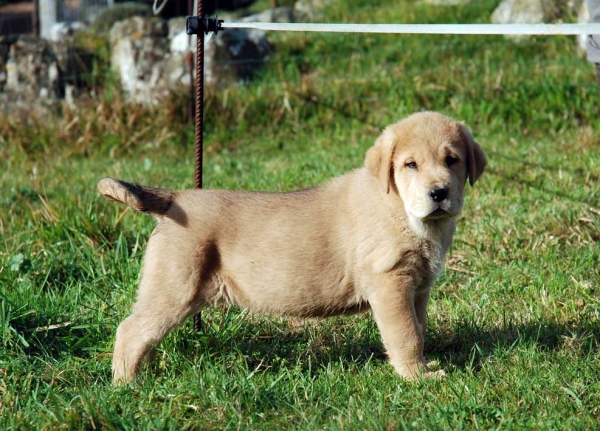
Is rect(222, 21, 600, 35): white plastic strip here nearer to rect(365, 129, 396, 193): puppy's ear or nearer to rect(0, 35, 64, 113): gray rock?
rect(365, 129, 396, 193): puppy's ear

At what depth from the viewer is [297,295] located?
395 cm

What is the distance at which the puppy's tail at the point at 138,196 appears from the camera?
383 centimetres

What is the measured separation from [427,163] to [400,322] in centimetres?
76

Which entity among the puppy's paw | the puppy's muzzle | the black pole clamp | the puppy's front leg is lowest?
the puppy's paw

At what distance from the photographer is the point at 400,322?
3814 mm

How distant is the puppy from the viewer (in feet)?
12.5

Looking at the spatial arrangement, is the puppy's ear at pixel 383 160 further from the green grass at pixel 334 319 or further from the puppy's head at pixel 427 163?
the green grass at pixel 334 319

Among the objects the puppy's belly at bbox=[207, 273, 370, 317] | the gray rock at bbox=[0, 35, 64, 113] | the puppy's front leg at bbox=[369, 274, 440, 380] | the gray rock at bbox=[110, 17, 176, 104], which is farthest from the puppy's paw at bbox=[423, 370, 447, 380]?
the gray rock at bbox=[0, 35, 64, 113]

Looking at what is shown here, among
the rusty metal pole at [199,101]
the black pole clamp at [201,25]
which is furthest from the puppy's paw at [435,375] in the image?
the black pole clamp at [201,25]

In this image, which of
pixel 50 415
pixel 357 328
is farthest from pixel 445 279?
pixel 50 415

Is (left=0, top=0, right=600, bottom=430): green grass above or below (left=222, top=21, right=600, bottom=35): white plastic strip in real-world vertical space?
below

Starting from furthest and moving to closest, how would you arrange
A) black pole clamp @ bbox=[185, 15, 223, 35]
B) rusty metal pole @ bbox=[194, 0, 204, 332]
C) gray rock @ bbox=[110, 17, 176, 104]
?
gray rock @ bbox=[110, 17, 176, 104]
rusty metal pole @ bbox=[194, 0, 204, 332]
black pole clamp @ bbox=[185, 15, 223, 35]

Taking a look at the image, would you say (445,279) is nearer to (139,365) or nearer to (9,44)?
(139,365)

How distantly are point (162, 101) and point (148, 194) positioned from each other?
5.33m
